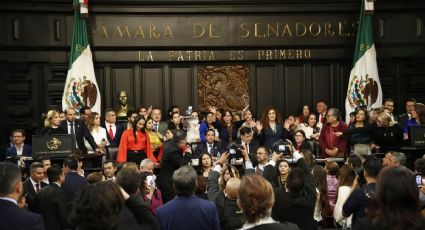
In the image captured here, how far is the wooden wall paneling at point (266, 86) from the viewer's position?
15250 mm

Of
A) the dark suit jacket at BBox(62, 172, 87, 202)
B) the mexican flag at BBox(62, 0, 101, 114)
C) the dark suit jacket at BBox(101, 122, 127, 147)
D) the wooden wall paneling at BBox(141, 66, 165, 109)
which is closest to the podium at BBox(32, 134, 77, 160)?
the dark suit jacket at BBox(101, 122, 127, 147)

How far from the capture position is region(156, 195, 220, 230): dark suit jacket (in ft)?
16.4

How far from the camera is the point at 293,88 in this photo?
1530 centimetres

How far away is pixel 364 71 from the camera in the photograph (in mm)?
14656

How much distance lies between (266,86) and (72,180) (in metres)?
8.32

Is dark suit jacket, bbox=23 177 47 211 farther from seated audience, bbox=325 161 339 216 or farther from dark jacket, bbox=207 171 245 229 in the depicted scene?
seated audience, bbox=325 161 339 216

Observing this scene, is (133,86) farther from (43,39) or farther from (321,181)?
(321,181)

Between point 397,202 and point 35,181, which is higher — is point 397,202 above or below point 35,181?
above

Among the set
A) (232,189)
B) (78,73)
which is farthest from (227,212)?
(78,73)

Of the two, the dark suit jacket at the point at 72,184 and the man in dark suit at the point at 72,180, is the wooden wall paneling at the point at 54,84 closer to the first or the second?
the man in dark suit at the point at 72,180

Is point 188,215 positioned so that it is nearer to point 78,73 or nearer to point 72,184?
point 72,184

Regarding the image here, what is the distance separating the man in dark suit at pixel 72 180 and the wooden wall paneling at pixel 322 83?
8337 millimetres

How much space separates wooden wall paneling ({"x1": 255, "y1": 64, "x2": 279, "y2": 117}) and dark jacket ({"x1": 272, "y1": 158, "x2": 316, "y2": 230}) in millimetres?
9354

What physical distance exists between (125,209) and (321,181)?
133 inches
